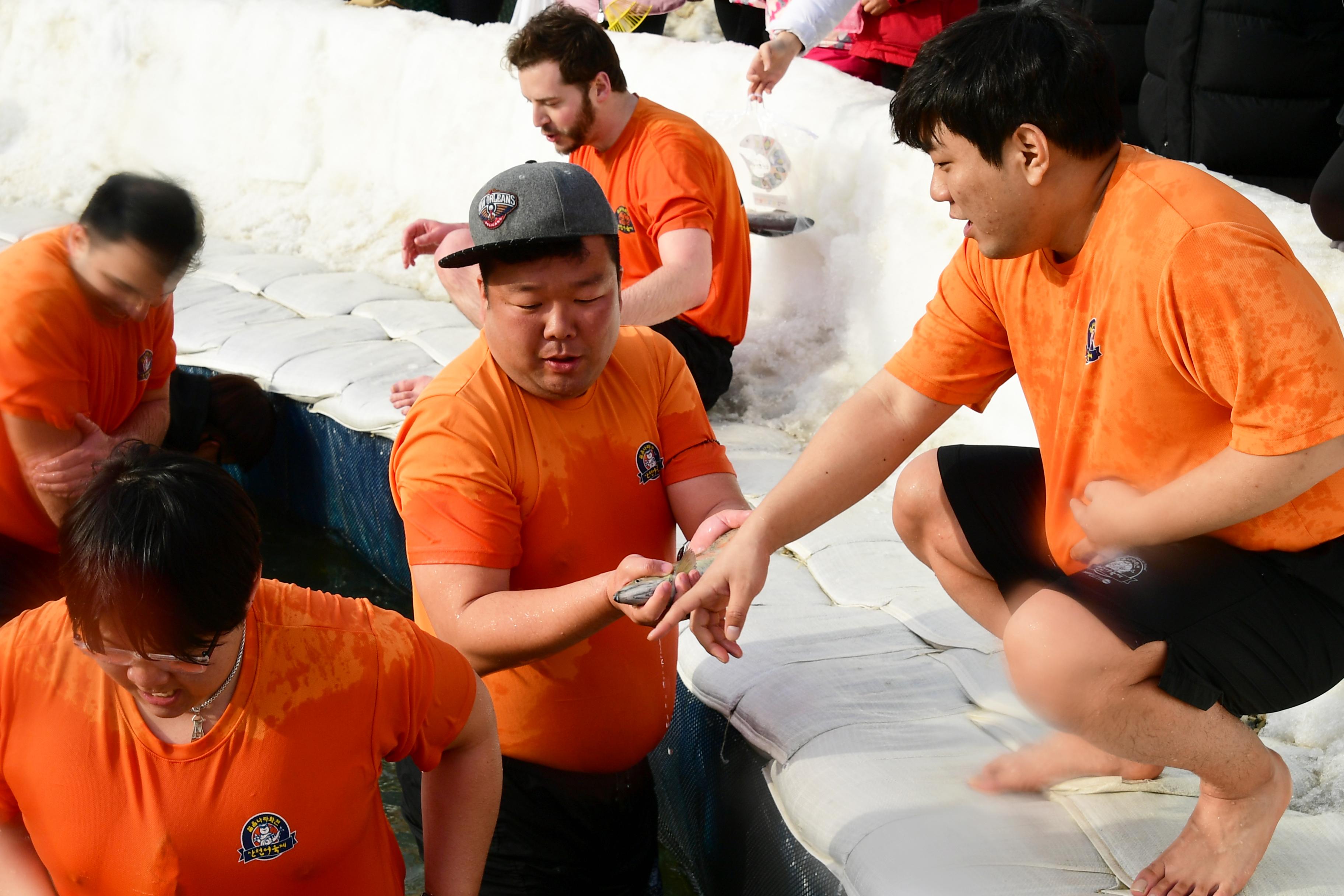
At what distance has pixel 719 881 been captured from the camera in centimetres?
199

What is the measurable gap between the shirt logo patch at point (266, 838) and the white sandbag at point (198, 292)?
2.95 metres

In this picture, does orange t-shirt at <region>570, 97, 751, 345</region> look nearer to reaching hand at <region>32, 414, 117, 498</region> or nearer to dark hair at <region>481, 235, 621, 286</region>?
reaching hand at <region>32, 414, 117, 498</region>

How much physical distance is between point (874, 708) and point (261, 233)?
3829 mm

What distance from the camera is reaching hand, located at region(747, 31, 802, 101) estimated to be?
3.37 meters

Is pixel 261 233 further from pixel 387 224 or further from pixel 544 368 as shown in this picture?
pixel 544 368

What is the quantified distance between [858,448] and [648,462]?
29cm

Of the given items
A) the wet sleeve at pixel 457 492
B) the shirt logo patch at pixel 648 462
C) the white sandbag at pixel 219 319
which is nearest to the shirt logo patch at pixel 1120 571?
the shirt logo patch at pixel 648 462

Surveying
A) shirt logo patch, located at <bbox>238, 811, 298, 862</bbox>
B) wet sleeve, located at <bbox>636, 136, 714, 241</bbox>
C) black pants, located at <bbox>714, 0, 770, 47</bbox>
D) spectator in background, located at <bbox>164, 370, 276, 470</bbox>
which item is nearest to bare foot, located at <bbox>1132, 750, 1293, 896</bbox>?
shirt logo patch, located at <bbox>238, 811, 298, 862</bbox>

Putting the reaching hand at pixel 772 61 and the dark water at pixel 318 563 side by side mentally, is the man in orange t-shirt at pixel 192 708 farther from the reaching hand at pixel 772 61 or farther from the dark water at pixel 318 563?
the reaching hand at pixel 772 61

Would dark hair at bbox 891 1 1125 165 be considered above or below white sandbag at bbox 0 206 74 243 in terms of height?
above

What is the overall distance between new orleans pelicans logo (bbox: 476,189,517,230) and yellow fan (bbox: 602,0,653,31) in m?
2.81

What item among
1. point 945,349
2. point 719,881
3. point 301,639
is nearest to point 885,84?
point 945,349

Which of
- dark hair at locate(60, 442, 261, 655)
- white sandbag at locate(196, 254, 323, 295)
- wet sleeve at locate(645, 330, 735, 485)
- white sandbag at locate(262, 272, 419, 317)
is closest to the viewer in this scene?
dark hair at locate(60, 442, 261, 655)

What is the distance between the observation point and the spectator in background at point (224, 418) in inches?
126
